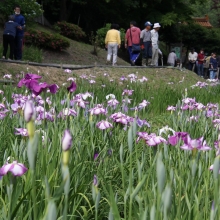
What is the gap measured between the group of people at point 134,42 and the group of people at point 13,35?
2544 millimetres

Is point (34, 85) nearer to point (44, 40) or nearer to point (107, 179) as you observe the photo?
point (107, 179)

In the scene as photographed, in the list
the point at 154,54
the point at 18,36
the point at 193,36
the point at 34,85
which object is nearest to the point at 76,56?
the point at 154,54

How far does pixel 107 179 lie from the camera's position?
2.12 metres

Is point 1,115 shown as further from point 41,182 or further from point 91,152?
point 41,182

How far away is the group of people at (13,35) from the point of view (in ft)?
32.9

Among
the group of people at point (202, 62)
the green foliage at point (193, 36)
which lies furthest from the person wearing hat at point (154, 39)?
the green foliage at point (193, 36)

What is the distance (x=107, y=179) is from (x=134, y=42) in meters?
10.4

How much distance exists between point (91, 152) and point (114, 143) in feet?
0.94

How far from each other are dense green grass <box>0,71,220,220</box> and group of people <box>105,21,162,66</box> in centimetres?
902

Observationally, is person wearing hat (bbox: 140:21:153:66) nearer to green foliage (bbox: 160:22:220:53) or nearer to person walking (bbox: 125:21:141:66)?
person walking (bbox: 125:21:141:66)

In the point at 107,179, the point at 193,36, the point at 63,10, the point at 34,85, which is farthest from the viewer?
the point at 193,36

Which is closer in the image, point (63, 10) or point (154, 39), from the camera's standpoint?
point (154, 39)

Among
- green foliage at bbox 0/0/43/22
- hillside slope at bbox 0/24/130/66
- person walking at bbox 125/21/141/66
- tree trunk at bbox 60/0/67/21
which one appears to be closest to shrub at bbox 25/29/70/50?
hillside slope at bbox 0/24/130/66

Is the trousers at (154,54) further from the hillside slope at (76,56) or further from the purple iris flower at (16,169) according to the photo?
the purple iris flower at (16,169)
